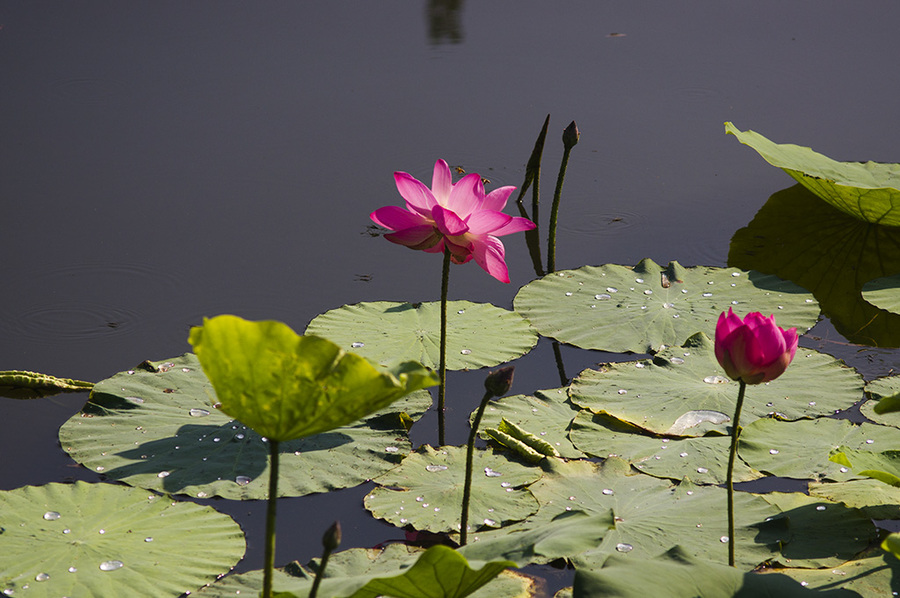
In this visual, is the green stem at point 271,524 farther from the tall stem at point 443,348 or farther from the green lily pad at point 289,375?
the tall stem at point 443,348

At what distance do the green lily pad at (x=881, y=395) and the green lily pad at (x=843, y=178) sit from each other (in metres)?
0.63

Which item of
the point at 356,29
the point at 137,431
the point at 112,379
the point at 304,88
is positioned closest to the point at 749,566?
the point at 137,431

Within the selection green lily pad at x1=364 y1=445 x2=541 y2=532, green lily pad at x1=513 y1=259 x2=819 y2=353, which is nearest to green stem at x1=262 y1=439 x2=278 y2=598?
→ green lily pad at x1=364 y1=445 x2=541 y2=532

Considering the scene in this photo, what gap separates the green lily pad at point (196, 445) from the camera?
1.60m

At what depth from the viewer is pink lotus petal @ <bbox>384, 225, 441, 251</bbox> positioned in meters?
1.68

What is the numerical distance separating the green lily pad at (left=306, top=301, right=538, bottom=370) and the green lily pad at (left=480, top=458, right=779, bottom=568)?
0.43 metres

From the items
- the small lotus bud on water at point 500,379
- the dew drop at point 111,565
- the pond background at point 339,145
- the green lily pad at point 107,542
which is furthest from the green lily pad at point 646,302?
the dew drop at point 111,565

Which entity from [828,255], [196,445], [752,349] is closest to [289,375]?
[752,349]

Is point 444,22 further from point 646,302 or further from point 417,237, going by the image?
point 417,237

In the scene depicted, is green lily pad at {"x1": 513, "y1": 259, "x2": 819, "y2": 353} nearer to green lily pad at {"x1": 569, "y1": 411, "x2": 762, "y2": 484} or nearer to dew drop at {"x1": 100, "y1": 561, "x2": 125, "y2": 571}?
green lily pad at {"x1": 569, "y1": 411, "x2": 762, "y2": 484}

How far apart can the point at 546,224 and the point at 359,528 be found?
136cm

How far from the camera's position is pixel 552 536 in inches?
40.5

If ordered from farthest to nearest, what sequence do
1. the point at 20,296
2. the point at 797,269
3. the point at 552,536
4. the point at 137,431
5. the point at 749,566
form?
the point at 797,269
the point at 20,296
the point at 137,431
the point at 749,566
the point at 552,536

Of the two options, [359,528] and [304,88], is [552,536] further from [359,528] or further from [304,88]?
[304,88]
